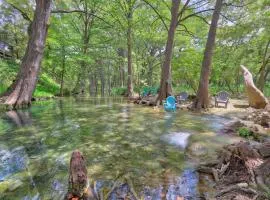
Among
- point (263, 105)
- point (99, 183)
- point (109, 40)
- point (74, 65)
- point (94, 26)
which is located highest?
point (94, 26)

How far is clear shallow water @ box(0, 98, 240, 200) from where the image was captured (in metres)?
3.34

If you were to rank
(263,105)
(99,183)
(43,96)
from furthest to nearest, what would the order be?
1. (43,96)
2. (263,105)
3. (99,183)

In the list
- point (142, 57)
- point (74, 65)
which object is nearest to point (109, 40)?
point (74, 65)

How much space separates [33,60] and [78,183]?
33.1 feet

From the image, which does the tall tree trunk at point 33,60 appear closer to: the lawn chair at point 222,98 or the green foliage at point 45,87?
the green foliage at point 45,87

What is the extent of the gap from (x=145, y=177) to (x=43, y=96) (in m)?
16.1

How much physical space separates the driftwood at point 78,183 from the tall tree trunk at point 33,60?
9489mm

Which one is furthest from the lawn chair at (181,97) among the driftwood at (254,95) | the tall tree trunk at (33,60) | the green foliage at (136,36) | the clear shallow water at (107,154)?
the tall tree trunk at (33,60)

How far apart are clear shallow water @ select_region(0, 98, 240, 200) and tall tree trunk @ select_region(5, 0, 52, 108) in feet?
11.8

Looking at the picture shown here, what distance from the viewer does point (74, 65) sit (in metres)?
24.1

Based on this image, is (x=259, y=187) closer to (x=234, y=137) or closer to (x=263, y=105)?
(x=234, y=137)

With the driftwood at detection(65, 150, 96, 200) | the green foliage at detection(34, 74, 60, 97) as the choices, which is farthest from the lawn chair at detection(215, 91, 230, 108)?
the green foliage at detection(34, 74, 60, 97)

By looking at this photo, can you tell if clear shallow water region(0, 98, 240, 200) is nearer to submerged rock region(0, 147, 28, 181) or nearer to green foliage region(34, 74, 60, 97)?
submerged rock region(0, 147, 28, 181)

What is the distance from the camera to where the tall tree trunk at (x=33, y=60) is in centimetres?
1133
